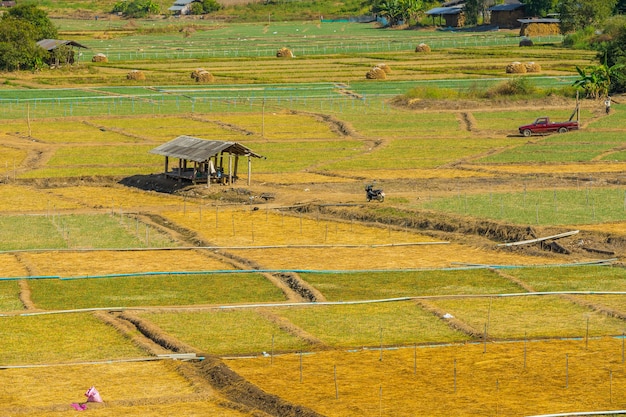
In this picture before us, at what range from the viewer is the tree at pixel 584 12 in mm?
161375

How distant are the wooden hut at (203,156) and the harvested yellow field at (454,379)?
104ft

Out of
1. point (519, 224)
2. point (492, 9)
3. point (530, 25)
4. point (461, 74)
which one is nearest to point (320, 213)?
point (519, 224)

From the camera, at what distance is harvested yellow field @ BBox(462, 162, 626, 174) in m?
71.8

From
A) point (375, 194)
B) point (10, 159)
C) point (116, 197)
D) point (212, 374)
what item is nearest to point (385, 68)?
point (10, 159)

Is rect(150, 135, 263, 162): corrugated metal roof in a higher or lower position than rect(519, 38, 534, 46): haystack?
lower

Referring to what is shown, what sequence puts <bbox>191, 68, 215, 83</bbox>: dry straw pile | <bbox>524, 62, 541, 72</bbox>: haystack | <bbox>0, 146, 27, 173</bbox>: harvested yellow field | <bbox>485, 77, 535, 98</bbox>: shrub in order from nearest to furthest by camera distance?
<bbox>0, 146, 27, 173</bbox>: harvested yellow field → <bbox>485, 77, 535, 98</bbox>: shrub → <bbox>191, 68, 215, 83</bbox>: dry straw pile → <bbox>524, 62, 541, 72</bbox>: haystack

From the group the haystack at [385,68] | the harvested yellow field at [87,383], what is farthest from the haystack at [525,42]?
the harvested yellow field at [87,383]

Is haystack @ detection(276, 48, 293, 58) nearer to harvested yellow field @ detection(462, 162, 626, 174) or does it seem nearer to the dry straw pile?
the dry straw pile

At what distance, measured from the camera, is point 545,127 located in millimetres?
87438

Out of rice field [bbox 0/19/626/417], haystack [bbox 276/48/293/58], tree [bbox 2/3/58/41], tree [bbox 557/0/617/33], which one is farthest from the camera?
tree [bbox 557/0/617/33]

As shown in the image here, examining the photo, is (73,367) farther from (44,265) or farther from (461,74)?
(461,74)

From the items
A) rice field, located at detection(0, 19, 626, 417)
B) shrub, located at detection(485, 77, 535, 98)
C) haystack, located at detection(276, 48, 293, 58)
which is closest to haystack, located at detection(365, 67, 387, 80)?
rice field, located at detection(0, 19, 626, 417)

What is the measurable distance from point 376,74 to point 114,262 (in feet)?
245

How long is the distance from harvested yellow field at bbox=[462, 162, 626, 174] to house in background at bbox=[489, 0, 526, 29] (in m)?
120
